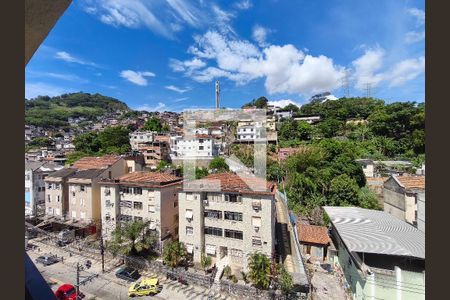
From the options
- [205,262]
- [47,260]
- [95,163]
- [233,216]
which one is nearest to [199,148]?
[95,163]

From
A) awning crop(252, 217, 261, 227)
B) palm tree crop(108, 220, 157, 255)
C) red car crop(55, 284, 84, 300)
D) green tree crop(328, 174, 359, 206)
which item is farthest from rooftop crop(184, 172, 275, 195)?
green tree crop(328, 174, 359, 206)

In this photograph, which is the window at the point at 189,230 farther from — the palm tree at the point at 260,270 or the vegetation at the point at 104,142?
the vegetation at the point at 104,142

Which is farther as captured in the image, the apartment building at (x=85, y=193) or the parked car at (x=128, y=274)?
the apartment building at (x=85, y=193)

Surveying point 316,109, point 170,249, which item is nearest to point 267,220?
point 170,249

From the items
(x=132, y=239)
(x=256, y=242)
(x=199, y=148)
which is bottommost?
(x=132, y=239)

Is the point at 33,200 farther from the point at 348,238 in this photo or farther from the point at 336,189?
the point at 336,189

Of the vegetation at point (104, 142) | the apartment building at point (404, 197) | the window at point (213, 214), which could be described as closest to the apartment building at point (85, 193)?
the window at point (213, 214)

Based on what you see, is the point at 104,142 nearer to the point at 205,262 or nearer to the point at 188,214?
the point at 188,214
